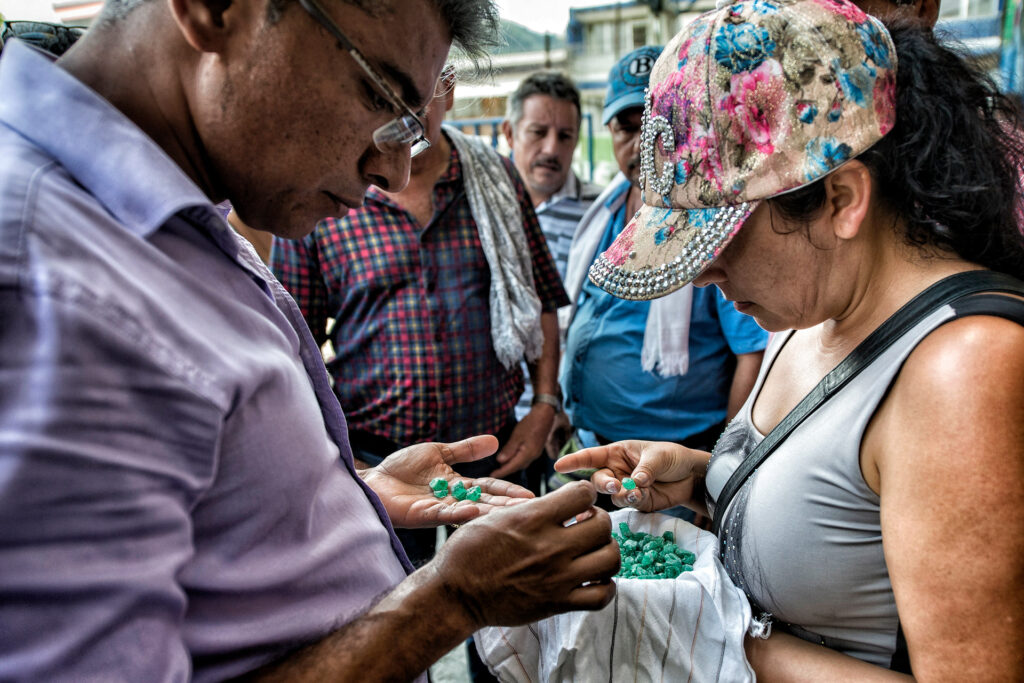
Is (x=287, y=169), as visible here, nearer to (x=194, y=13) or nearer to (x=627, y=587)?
(x=194, y=13)

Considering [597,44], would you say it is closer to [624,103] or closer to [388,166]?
[624,103]

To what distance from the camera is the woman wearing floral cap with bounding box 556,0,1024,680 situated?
112 cm

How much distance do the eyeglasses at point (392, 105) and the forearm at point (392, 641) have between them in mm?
718

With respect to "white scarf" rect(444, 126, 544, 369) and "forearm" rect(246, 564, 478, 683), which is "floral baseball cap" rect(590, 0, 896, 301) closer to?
"forearm" rect(246, 564, 478, 683)

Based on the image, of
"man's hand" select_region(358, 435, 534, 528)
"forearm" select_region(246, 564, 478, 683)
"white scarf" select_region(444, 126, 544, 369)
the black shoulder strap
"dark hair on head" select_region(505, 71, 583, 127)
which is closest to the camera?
"forearm" select_region(246, 564, 478, 683)

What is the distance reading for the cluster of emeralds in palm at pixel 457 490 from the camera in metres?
1.65

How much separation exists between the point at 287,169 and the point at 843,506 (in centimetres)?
121

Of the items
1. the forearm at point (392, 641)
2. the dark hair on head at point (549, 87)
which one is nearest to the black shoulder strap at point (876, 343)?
the forearm at point (392, 641)

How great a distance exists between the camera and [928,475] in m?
1.13

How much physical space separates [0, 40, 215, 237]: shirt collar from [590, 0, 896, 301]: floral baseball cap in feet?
3.18

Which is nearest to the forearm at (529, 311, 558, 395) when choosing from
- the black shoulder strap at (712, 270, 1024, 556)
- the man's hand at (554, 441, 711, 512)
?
the man's hand at (554, 441, 711, 512)

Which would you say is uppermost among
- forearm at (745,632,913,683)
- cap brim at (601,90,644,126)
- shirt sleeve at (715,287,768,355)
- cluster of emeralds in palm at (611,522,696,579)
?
cap brim at (601,90,644,126)

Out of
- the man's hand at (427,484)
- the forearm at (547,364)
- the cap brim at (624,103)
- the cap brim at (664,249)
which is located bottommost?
the forearm at (547,364)

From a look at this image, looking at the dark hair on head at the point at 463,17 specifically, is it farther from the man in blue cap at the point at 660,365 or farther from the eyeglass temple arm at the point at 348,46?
the man in blue cap at the point at 660,365
